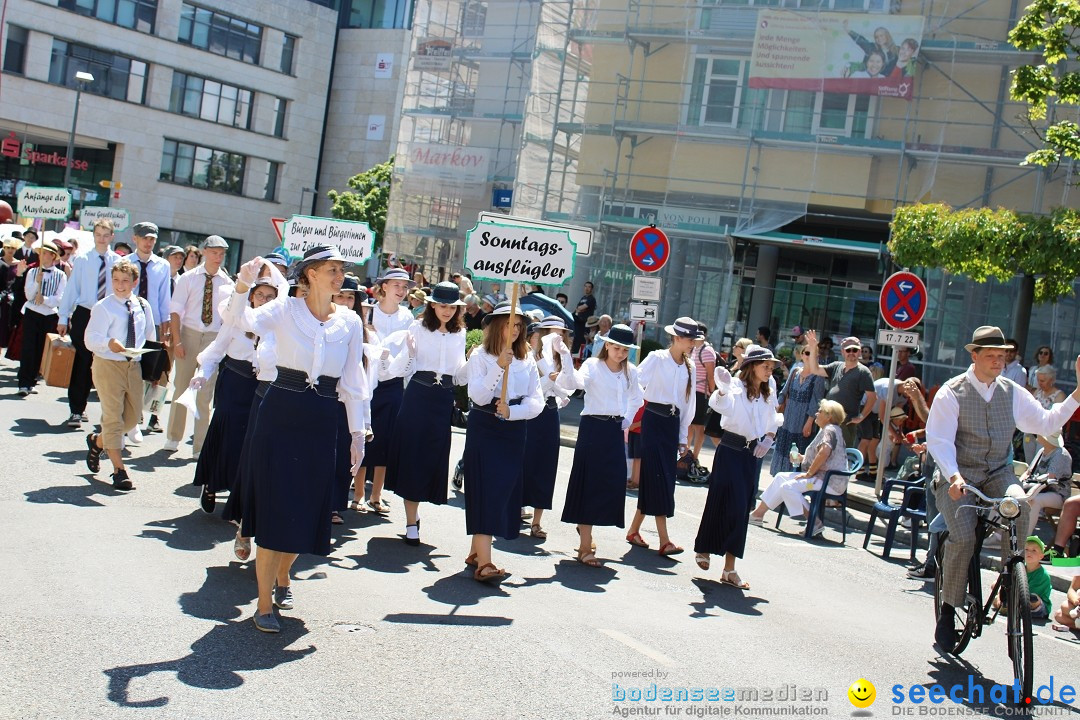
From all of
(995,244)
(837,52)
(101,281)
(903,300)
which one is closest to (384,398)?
(101,281)

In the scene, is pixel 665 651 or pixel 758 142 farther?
pixel 758 142

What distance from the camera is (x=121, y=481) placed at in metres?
9.71

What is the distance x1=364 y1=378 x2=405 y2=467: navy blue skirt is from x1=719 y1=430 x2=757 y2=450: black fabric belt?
271 cm

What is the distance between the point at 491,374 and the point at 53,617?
11.1 feet

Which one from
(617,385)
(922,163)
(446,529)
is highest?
(922,163)

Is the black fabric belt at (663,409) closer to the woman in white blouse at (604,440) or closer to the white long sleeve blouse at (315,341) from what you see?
the woman in white blouse at (604,440)

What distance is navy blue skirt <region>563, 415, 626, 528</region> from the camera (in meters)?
9.62

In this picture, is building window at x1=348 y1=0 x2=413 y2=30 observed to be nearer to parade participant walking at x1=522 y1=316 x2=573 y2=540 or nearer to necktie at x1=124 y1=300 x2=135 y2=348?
necktie at x1=124 y1=300 x2=135 y2=348

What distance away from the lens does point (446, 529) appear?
10156mm

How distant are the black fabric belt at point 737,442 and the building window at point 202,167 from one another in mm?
45464

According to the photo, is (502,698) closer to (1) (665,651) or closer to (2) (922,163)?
(1) (665,651)

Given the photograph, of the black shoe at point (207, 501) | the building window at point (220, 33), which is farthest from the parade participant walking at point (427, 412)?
the building window at point (220, 33)

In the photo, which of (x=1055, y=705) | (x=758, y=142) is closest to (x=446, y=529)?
(x=1055, y=705)

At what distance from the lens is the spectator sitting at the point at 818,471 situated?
12562mm
